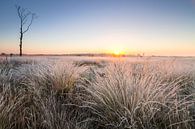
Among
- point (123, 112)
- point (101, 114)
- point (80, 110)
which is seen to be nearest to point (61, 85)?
point (80, 110)

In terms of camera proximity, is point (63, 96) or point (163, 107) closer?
point (163, 107)

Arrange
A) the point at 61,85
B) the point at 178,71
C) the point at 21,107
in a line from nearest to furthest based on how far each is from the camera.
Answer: the point at 21,107, the point at 61,85, the point at 178,71

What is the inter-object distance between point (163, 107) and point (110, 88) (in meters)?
0.66

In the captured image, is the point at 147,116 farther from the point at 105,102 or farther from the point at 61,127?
the point at 61,127

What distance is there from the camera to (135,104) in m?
3.02

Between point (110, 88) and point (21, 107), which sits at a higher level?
point (110, 88)

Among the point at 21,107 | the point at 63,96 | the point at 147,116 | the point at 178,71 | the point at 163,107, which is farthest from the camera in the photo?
the point at 178,71

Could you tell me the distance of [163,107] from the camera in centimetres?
309

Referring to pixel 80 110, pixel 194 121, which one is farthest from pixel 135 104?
pixel 80 110

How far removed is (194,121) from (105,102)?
104 cm

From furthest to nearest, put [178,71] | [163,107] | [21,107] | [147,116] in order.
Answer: [178,71] < [21,107] < [163,107] < [147,116]

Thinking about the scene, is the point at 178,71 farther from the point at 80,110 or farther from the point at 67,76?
the point at 80,110

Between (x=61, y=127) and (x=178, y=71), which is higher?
(x=178, y=71)

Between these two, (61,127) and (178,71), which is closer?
(61,127)
